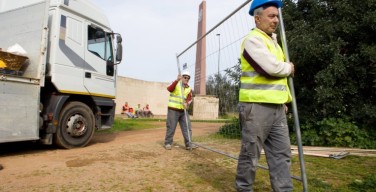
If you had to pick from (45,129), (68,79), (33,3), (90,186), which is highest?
(33,3)

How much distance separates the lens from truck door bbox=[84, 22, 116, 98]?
279 inches

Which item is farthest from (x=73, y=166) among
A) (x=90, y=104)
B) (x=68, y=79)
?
(x=90, y=104)

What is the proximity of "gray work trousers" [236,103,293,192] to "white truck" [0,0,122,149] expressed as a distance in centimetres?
439

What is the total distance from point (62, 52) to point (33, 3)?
109 cm

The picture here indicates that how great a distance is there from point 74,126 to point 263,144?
16.3 feet

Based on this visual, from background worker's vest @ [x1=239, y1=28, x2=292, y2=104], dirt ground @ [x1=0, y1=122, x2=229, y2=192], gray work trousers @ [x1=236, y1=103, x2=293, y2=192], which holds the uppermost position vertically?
background worker's vest @ [x1=239, y1=28, x2=292, y2=104]

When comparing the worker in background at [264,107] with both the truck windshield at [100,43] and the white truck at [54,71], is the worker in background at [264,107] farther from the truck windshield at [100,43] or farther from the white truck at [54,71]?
the truck windshield at [100,43]

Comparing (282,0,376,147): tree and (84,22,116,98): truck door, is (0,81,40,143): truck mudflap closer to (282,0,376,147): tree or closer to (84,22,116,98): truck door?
(84,22,116,98): truck door

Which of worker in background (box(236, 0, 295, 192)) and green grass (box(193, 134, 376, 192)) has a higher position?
worker in background (box(236, 0, 295, 192))

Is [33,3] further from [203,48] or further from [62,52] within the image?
Answer: [203,48]

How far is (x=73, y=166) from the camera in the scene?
16.4 feet

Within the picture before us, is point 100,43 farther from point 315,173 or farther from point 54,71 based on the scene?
point 315,173

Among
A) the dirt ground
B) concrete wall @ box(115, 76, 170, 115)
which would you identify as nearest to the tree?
the dirt ground

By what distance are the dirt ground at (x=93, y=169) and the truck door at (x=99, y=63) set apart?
1.46 meters
